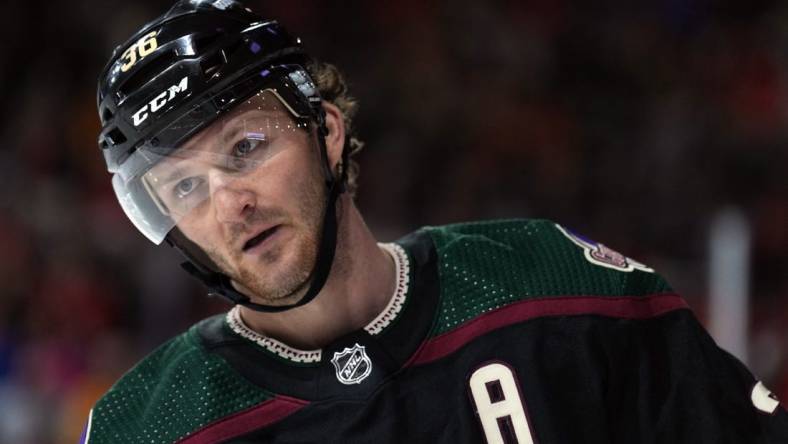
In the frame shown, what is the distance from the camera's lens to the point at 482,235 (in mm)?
2100

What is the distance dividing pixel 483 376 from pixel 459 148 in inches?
162

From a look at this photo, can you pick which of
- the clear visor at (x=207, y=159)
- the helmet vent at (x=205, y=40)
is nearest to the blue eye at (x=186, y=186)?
the clear visor at (x=207, y=159)

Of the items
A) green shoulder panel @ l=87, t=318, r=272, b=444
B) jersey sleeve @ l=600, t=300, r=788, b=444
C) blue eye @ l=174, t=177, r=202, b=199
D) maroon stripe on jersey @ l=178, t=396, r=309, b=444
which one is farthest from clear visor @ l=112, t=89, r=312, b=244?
jersey sleeve @ l=600, t=300, r=788, b=444

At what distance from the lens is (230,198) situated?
1850 mm

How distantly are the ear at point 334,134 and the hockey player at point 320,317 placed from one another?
6cm

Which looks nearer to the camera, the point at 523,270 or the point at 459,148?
the point at 523,270

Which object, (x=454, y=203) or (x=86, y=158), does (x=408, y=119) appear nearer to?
(x=454, y=203)

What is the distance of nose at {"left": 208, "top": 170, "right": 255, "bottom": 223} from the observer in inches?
72.7

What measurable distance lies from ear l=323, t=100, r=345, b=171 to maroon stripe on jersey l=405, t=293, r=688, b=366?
0.37 meters

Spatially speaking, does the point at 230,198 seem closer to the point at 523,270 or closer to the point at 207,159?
the point at 207,159

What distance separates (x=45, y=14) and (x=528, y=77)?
2693 millimetres

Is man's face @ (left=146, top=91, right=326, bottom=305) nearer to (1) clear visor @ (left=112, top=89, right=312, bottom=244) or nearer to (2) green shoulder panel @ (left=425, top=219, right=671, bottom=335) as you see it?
(1) clear visor @ (left=112, top=89, right=312, bottom=244)

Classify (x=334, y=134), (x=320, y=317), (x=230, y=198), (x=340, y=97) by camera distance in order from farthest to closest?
(x=340, y=97)
(x=334, y=134)
(x=320, y=317)
(x=230, y=198)

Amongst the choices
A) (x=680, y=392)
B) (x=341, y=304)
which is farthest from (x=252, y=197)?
(x=680, y=392)
